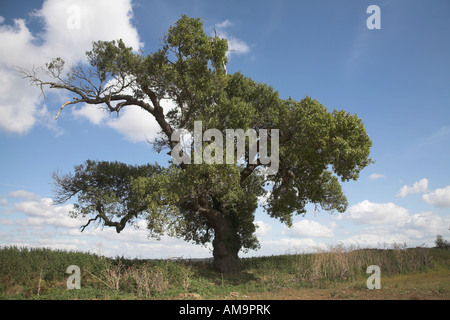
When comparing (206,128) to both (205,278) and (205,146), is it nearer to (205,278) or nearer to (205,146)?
(205,146)

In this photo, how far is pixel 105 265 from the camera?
16.2 metres

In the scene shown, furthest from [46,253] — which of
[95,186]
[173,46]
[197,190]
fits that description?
[173,46]

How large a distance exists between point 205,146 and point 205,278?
303 inches

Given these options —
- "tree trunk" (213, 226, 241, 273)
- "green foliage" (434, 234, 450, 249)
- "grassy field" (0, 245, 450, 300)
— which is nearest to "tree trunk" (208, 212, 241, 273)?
"tree trunk" (213, 226, 241, 273)

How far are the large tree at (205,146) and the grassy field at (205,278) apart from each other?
2.27 m

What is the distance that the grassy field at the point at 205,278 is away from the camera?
13.9 metres

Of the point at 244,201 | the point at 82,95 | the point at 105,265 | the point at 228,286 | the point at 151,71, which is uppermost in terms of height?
the point at 151,71

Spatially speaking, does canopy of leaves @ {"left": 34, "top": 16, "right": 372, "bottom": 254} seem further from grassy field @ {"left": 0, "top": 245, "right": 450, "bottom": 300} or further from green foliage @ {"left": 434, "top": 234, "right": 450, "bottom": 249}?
green foliage @ {"left": 434, "top": 234, "right": 450, "bottom": 249}

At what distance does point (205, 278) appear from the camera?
60.3 feet

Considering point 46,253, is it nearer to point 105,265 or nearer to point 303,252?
point 105,265

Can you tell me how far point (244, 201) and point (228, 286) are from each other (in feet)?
21.5

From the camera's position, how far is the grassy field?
13.9 meters

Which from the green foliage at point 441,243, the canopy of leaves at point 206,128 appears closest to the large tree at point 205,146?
the canopy of leaves at point 206,128
